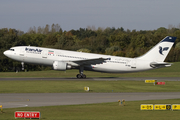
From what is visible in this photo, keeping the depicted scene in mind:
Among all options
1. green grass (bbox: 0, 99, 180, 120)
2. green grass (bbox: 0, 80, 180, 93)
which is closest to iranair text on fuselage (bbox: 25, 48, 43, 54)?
green grass (bbox: 0, 80, 180, 93)

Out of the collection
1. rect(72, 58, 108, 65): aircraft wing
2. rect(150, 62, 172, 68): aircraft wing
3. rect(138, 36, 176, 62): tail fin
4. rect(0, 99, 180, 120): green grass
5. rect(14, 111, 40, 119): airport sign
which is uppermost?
rect(138, 36, 176, 62): tail fin

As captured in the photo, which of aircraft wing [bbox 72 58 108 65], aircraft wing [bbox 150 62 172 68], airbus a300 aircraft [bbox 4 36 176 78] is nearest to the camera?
airbus a300 aircraft [bbox 4 36 176 78]

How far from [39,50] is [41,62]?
211 centimetres

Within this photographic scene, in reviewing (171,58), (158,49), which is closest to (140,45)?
(171,58)

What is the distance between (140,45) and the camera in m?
127

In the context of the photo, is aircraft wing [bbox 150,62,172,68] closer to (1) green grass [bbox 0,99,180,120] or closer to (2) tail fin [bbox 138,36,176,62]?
(2) tail fin [bbox 138,36,176,62]

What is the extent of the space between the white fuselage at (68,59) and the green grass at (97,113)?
26.2 metres

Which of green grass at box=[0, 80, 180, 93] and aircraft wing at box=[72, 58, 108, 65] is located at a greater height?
aircraft wing at box=[72, 58, 108, 65]

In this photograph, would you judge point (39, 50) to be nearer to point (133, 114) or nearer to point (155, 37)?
point (133, 114)

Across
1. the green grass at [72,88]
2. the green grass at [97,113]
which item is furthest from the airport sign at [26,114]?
the green grass at [72,88]

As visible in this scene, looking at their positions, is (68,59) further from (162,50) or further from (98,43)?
(98,43)

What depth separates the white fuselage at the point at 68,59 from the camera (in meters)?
46.7

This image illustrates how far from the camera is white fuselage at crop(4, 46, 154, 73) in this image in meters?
46.7

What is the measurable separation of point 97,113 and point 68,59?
29704 mm
